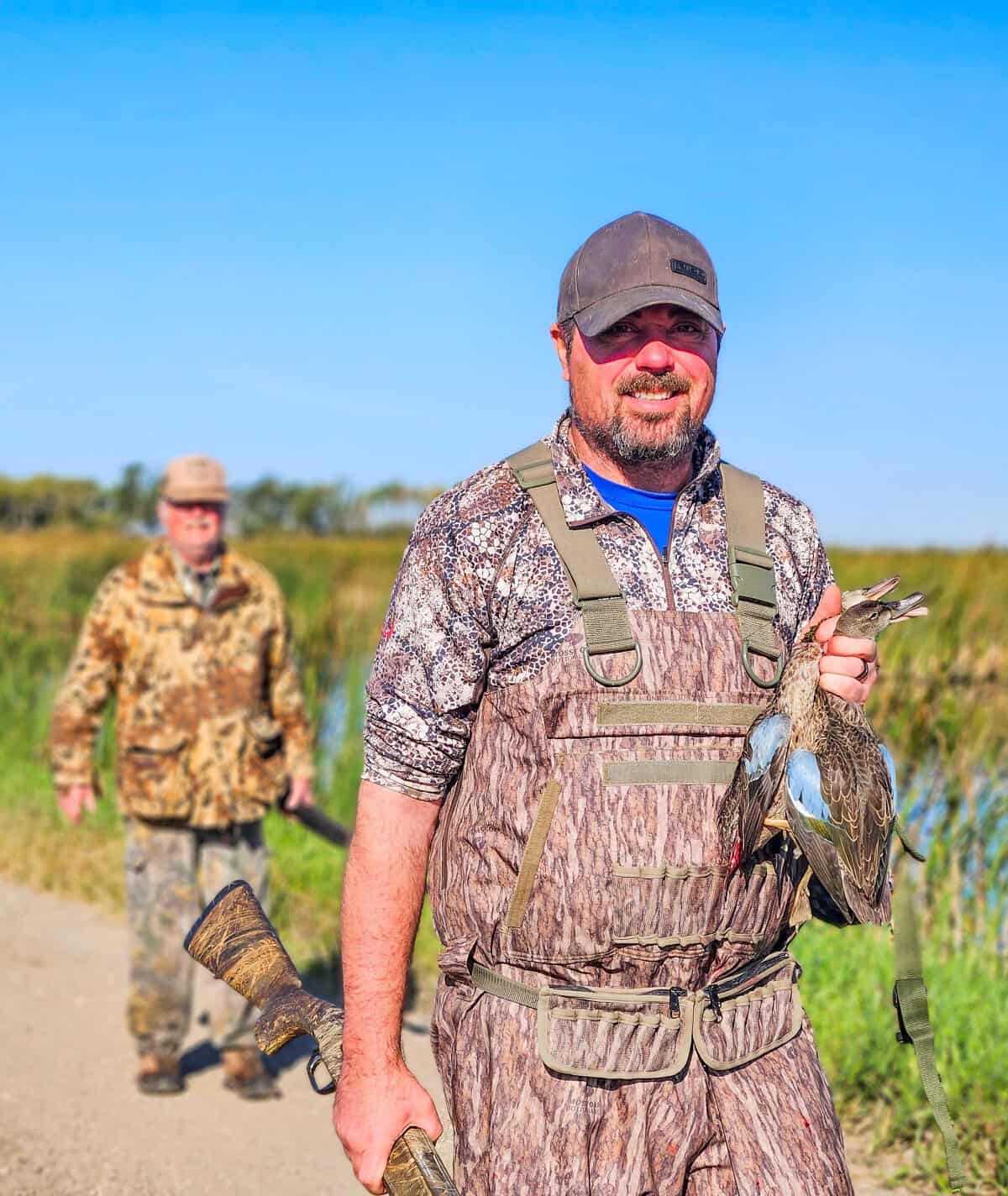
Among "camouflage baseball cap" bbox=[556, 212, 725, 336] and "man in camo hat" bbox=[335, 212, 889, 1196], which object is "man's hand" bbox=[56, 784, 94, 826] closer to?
"man in camo hat" bbox=[335, 212, 889, 1196]

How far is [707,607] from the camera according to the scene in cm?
279

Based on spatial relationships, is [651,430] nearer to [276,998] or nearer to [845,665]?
[845,665]

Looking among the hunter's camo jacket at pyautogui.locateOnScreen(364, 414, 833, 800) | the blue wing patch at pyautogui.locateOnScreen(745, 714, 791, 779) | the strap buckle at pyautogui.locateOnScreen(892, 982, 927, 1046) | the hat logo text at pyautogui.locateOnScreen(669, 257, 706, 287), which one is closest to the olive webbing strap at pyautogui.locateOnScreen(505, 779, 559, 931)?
the hunter's camo jacket at pyautogui.locateOnScreen(364, 414, 833, 800)

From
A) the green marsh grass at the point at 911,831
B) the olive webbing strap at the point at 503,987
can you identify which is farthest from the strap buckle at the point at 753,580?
the green marsh grass at the point at 911,831

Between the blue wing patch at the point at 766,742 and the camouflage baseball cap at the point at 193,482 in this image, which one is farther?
the camouflage baseball cap at the point at 193,482

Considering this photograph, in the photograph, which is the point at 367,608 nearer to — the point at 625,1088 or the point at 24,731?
the point at 24,731

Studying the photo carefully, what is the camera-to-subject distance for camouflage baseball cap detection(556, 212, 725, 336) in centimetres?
284

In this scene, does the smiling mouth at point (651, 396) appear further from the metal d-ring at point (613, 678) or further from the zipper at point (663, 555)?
the metal d-ring at point (613, 678)

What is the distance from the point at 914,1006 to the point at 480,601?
1.15 metres

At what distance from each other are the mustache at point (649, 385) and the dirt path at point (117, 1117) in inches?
126

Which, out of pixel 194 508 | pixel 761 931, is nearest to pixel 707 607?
pixel 761 931

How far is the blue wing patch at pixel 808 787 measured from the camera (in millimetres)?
2564

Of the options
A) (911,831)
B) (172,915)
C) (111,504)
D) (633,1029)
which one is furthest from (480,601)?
(111,504)

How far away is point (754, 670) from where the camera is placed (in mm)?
2742
